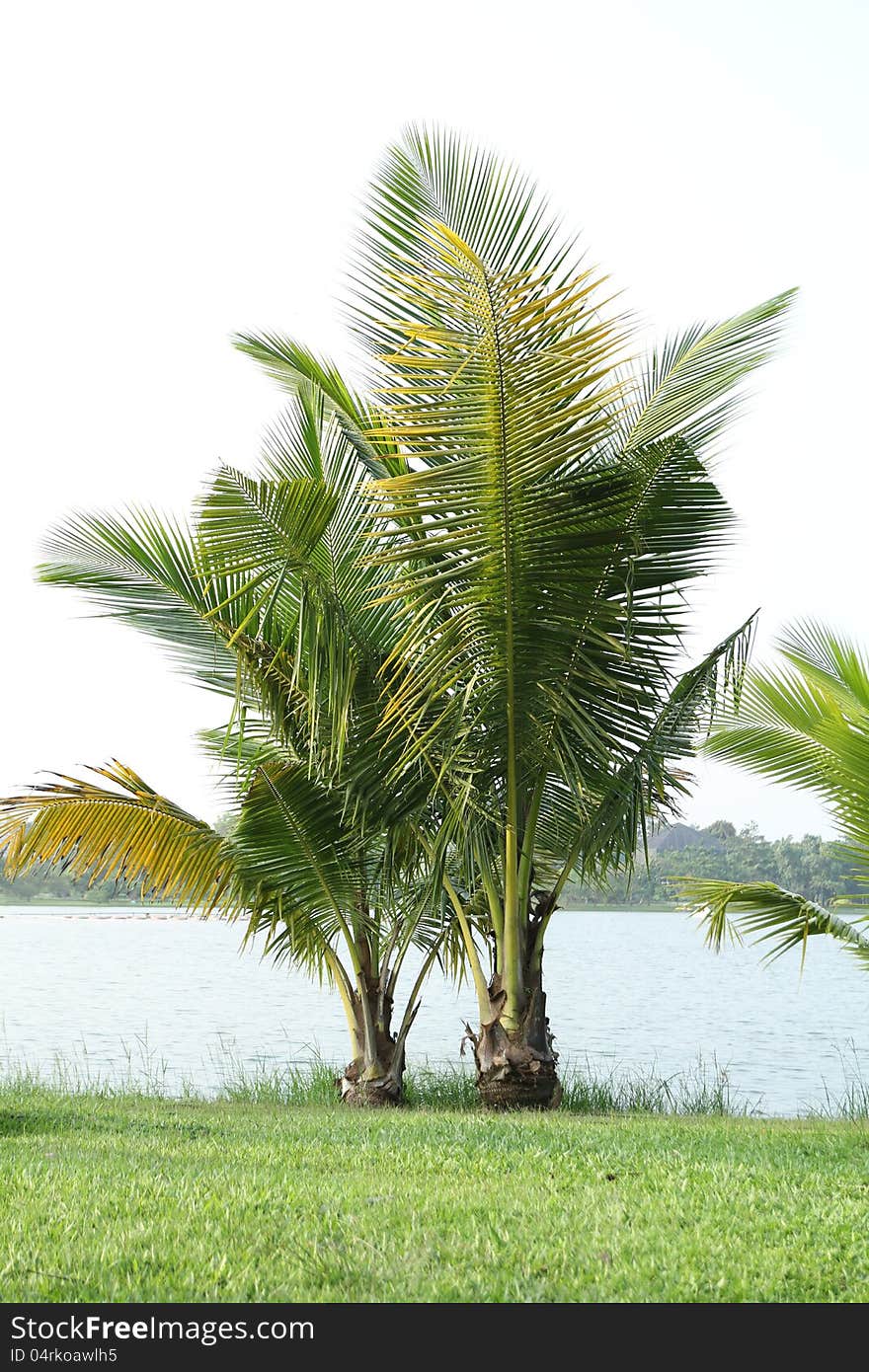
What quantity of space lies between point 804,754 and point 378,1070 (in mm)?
4300

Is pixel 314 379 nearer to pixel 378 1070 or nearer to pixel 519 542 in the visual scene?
pixel 519 542

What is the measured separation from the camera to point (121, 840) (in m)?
9.46

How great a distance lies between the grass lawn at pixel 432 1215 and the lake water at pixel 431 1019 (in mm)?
4881

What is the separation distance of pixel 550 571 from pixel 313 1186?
4328 millimetres

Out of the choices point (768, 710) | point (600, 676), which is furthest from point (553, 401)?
point (768, 710)

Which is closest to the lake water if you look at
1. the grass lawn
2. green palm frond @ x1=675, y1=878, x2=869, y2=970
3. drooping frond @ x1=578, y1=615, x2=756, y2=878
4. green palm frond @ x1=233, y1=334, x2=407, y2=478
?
green palm frond @ x1=675, y1=878, x2=869, y2=970

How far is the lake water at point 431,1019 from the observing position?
13273 mm

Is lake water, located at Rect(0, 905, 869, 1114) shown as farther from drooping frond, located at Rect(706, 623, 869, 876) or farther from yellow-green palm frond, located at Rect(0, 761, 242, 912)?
drooping frond, located at Rect(706, 623, 869, 876)

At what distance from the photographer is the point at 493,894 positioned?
8523 millimetres

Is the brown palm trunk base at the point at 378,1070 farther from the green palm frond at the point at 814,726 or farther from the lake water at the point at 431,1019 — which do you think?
the green palm frond at the point at 814,726

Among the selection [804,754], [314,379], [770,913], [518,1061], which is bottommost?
[518,1061]

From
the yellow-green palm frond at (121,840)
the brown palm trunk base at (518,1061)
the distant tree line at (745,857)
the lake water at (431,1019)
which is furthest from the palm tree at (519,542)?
the distant tree line at (745,857)

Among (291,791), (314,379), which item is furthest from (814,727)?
(314,379)

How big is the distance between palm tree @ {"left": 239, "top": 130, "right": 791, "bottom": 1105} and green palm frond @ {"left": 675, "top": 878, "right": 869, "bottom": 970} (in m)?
0.70
